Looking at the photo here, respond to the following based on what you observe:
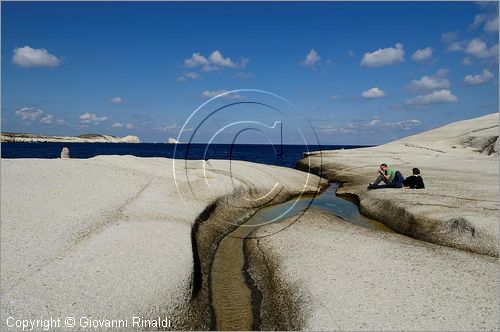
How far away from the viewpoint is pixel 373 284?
13.0 m

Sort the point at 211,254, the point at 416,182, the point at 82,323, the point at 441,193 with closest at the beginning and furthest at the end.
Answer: the point at 82,323
the point at 211,254
the point at 441,193
the point at 416,182

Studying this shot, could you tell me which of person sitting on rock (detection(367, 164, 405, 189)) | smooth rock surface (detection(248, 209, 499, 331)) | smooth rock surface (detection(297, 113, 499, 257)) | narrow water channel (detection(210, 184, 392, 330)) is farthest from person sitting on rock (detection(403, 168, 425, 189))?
smooth rock surface (detection(248, 209, 499, 331))

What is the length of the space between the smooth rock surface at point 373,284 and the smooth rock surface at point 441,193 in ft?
6.63

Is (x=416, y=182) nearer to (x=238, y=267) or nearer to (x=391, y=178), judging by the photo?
(x=391, y=178)

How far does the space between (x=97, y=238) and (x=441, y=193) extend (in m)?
25.6

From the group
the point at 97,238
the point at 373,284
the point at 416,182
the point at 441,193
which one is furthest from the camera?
the point at 416,182

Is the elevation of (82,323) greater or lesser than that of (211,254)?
greater

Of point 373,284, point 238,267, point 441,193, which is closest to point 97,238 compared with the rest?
point 238,267

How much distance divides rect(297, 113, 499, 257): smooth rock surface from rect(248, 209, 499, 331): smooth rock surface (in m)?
2.02

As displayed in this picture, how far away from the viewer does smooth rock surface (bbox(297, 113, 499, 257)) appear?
1822cm

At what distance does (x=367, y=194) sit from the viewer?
3138 centimetres

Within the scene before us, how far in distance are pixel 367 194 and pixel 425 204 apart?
25.6 feet

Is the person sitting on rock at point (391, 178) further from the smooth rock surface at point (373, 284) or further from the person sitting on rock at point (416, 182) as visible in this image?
the smooth rock surface at point (373, 284)

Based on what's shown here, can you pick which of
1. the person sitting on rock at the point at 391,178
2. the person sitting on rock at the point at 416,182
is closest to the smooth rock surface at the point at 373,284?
the person sitting on rock at the point at 416,182
